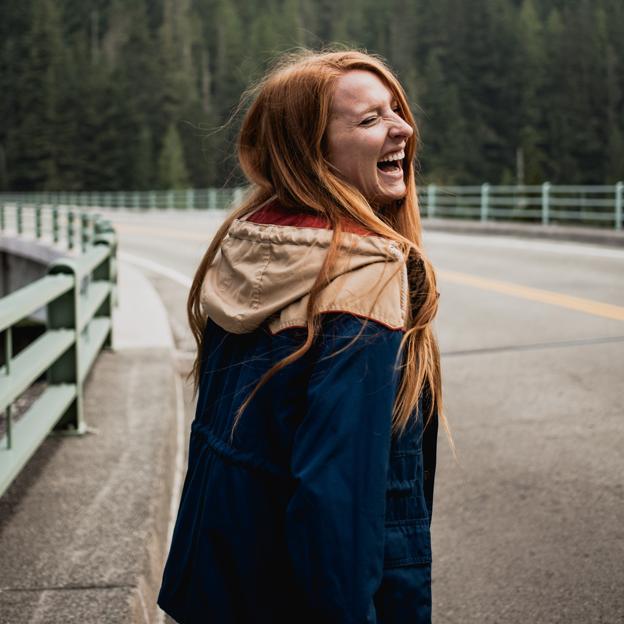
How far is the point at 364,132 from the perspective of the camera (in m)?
2.03

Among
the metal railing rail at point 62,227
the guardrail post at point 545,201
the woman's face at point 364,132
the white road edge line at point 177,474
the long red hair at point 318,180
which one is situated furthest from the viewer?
the guardrail post at point 545,201

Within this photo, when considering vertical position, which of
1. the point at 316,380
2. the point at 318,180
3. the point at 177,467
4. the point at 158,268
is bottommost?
the point at 158,268

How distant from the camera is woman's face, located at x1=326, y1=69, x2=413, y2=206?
2023 millimetres

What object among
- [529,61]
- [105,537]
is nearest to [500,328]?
[105,537]

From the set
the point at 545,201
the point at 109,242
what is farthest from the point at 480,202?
the point at 109,242

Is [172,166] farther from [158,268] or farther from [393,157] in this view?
[393,157]

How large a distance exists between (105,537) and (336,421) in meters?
2.24

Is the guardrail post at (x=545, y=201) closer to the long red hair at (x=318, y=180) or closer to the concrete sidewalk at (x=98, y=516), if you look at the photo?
the concrete sidewalk at (x=98, y=516)

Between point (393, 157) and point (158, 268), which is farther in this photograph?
point (158, 268)

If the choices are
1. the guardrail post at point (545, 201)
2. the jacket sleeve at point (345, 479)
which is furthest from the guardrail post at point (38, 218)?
the jacket sleeve at point (345, 479)

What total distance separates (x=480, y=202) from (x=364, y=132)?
33.7 metres

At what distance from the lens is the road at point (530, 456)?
12.4ft

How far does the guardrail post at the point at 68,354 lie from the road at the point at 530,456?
6.04ft

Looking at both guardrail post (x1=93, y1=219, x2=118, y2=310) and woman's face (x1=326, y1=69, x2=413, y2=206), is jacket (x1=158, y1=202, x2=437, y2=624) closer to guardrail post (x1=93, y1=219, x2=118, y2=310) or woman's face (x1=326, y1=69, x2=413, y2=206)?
woman's face (x1=326, y1=69, x2=413, y2=206)
